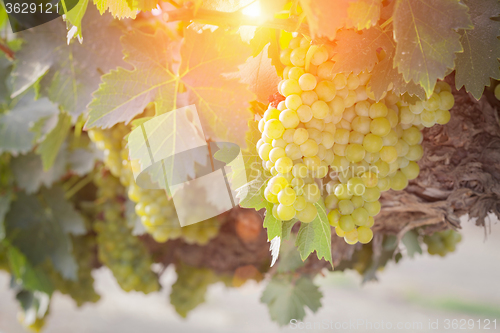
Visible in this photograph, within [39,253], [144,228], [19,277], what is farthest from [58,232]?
[144,228]

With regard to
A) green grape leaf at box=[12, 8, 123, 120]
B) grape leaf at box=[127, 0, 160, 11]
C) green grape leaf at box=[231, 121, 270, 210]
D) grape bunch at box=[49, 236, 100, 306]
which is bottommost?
grape bunch at box=[49, 236, 100, 306]

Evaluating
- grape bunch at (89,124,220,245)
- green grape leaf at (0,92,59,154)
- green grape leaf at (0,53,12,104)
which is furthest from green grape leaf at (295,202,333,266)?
green grape leaf at (0,53,12,104)

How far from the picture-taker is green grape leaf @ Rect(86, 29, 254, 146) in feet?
1.08

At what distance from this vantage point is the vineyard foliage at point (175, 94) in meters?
0.28

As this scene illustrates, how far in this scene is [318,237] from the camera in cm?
32

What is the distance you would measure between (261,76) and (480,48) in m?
0.21

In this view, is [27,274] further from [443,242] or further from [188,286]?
[443,242]

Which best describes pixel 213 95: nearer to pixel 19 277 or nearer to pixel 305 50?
pixel 305 50

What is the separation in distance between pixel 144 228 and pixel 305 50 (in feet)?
1.73

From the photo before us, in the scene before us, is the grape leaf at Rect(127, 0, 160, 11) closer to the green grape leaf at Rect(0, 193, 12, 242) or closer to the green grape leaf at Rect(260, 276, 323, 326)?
the green grape leaf at Rect(260, 276, 323, 326)

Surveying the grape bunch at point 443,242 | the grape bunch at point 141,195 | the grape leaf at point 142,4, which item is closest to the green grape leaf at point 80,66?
the grape bunch at point 141,195

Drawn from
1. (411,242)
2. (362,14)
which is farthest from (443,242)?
(362,14)

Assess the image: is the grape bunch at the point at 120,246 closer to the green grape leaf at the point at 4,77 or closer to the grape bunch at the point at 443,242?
the green grape leaf at the point at 4,77

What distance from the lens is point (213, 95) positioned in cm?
35
